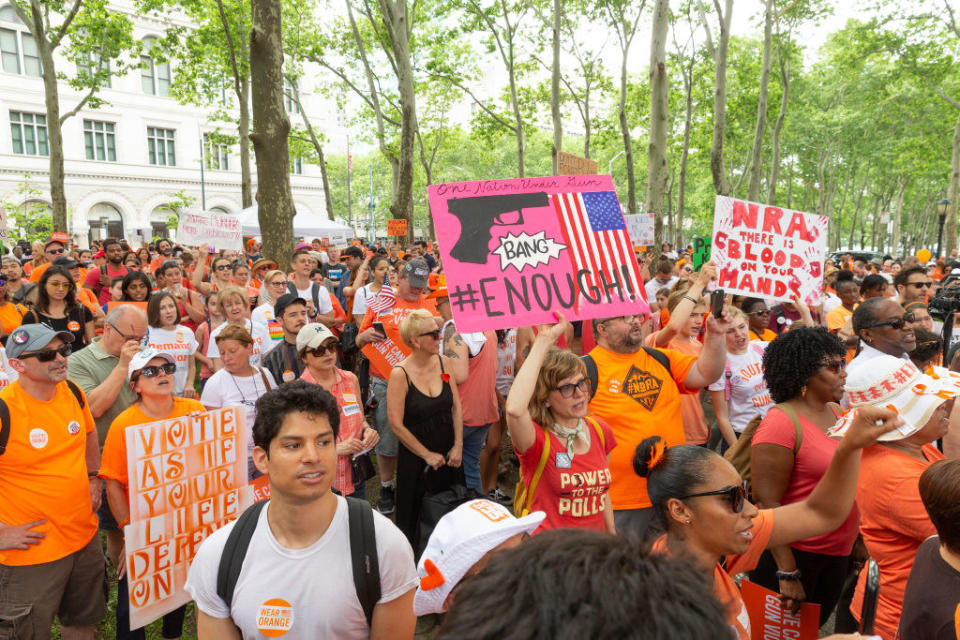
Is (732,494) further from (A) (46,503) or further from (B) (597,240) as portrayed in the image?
(A) (46,503)

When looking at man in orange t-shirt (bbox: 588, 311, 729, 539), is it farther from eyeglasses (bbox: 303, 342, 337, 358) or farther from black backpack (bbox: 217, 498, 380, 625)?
black backpack (bbox: 217, 498, 380, 625)

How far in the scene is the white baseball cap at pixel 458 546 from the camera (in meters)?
1.80

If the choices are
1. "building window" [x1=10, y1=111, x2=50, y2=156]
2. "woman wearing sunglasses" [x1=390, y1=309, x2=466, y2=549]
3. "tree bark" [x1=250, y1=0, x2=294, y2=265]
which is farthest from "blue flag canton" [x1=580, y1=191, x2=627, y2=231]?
"building window" [x1=10, y1=111, x2=50, y2=156]

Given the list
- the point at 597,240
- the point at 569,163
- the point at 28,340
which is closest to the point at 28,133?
the point at 569,163

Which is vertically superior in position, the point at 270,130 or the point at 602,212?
the point at 270,130

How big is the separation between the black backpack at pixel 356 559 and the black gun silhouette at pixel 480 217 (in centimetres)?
151

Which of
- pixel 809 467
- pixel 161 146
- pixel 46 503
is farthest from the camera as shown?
pixel 161 146

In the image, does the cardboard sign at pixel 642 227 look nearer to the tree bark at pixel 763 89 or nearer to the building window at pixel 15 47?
the tree bark at pixel 763 89

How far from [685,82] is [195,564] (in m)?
29.0

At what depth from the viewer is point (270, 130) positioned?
334 inches

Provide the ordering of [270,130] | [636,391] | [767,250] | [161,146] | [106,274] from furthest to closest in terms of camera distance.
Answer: [161,146] → [106,274] → [270,130] → [767,250] → [636,391]

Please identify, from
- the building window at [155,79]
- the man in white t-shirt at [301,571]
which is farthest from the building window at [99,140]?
the man in white t-shirt at [301,571]

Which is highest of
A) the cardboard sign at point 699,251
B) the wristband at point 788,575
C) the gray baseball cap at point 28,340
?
the cardboard sign at point 699,251

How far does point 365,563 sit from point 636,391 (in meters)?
2.07
